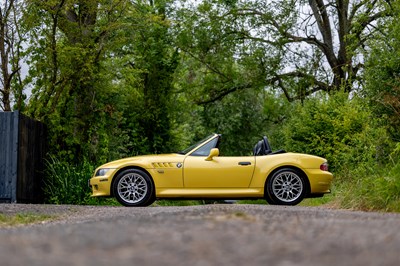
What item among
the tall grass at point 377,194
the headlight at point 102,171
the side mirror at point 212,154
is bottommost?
the tall grass at point 377,194

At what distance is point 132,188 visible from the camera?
1232 cm

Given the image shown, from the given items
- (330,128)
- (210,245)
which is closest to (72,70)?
(330,128)

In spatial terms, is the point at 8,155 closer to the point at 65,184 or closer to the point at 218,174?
the point at 65,184

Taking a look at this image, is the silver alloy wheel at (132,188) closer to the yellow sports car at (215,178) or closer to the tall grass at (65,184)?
the yellow sports car at (215,178)

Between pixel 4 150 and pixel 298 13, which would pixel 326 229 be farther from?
pixel 298 13

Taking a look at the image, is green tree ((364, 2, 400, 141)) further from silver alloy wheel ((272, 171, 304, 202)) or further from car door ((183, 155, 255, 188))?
car door ((183, 155, 255, 188))

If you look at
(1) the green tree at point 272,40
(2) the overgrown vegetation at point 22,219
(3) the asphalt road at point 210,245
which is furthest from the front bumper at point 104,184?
(1) the green tree at point 272,40

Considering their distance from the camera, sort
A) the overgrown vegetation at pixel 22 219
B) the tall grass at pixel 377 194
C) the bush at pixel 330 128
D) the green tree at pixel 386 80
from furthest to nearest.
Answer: the bush at pixel 330 128
the green tree at pixel 386 80
the tall grass at pixel 377 194
the overgrown vegetation at pixel 22 219

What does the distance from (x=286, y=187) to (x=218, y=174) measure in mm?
1167

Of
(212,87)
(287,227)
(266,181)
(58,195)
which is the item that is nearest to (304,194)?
(266,181)

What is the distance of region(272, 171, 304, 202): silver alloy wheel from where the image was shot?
12242 mm

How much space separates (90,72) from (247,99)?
68.6 feet

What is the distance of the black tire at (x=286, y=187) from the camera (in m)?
12.2

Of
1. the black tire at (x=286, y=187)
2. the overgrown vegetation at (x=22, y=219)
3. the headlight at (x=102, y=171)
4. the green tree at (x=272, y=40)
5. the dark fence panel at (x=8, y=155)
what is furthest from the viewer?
the green tree at (x=272, y=40)
